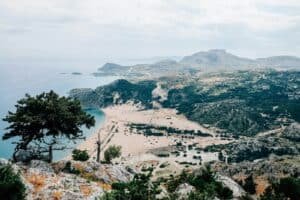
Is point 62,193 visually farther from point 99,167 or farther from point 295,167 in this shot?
point 295,167

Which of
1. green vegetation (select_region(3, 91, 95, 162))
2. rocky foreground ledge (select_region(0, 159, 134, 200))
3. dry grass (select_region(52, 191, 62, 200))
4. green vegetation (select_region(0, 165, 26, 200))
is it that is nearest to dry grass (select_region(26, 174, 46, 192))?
rocky foreground ledge (select_region(0, 159, 134, 200))

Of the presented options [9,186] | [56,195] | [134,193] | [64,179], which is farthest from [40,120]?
[134,193]

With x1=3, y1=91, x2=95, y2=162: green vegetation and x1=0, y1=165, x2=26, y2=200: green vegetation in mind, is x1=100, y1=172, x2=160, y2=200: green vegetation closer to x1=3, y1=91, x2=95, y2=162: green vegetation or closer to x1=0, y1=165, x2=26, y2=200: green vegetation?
x1=0, y1=165, x2=26, y2=200: green vegetation

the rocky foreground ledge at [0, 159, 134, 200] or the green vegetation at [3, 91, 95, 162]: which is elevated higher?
the green vegetation at [3, 91, 95, 162]

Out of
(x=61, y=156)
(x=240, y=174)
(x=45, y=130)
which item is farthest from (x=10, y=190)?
(x=61, y=156)

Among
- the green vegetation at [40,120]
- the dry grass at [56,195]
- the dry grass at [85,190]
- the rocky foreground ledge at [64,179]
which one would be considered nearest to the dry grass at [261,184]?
the rocky foreground ledge at [64,179]

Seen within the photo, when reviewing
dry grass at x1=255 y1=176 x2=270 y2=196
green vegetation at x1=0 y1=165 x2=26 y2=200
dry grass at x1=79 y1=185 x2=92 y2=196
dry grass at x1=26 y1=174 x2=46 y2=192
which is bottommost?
dry grass at x1=255 y1=176 x2=270 y2=196

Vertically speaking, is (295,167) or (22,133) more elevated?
(22,133)
